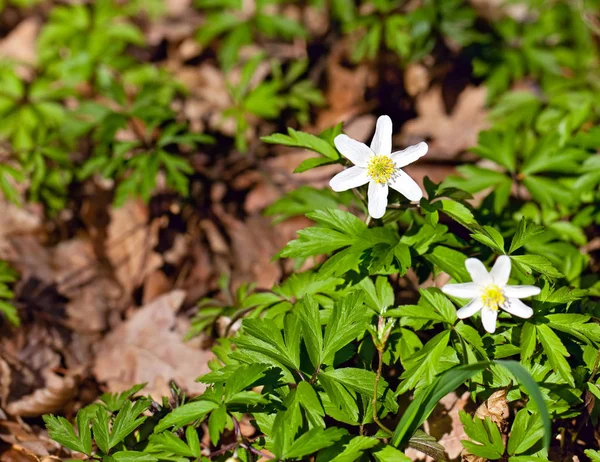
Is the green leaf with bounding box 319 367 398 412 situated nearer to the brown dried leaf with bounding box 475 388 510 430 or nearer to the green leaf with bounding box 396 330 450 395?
the green leaf with bounding box 396 330 450 395

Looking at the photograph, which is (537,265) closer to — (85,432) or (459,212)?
(459,212)

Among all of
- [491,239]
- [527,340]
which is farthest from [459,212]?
[527,340]

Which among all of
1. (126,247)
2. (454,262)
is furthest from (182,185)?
(454,262)

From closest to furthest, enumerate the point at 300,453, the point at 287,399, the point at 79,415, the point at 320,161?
the point at 300,453, the point at 287,399, the point at 79,415, the point at 320,161

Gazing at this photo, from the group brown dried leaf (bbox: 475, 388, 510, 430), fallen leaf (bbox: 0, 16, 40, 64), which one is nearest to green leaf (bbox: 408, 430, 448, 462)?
brown dried leaf (bbox: 475, 388, 510, 430)

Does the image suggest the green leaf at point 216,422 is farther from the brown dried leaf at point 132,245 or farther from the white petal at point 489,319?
the brown dried leaf at point 132,245

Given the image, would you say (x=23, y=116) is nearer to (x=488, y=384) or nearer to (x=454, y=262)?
(x=454, y=262)
